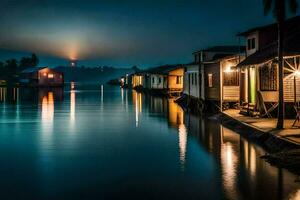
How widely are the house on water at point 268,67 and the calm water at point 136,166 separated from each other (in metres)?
4.01

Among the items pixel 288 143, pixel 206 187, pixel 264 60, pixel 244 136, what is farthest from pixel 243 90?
pixel 206 187

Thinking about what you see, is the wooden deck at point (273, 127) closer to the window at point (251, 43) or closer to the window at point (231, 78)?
the window at point (251, 43)

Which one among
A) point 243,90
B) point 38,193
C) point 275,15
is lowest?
point 38,193

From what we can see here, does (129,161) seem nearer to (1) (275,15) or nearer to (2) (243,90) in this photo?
(1) (275,15)

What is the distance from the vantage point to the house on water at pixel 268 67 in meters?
22.8

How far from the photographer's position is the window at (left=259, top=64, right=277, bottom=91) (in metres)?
26.4

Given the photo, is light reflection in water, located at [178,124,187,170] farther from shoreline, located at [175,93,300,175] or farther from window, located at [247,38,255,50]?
window, located at [247,38,255,50]

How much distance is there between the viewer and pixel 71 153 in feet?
57.3

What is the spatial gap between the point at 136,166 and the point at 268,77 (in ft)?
48.8

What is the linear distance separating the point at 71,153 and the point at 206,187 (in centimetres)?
739

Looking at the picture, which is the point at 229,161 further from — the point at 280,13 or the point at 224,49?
the point at 224,49

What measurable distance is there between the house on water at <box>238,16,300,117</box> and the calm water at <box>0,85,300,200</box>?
4.01 meters

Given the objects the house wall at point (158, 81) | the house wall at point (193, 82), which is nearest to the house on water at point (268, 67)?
the house wall at point (193, 82)

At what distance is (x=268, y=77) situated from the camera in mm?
27062
